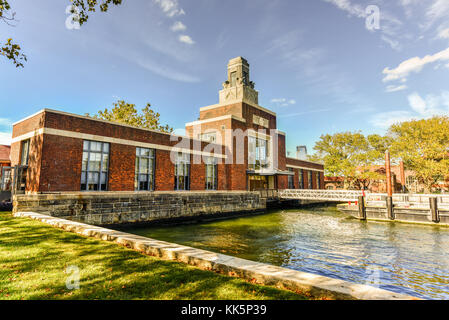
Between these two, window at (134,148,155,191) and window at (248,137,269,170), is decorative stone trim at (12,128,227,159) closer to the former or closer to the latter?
window at (134,148,155,191)

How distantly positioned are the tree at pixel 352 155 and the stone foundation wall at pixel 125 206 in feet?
87.8

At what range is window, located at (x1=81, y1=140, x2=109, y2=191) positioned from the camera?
14.4 metres

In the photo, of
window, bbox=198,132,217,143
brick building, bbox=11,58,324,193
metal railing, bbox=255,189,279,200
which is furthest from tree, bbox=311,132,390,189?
window, bbox=198,132,217,143

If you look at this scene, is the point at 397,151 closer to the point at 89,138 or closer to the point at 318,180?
the point at 318,180

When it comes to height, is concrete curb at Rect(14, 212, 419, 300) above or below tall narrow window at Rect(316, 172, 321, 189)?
below

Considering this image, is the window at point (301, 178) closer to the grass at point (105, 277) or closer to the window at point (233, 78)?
the window at point (233, 78)

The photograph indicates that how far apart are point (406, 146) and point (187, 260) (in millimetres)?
40422

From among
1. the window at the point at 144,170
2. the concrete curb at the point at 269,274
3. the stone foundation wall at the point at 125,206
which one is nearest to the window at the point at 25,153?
the stone foundation wall at the point at 125,206

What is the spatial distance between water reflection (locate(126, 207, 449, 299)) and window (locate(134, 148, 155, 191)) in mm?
4366

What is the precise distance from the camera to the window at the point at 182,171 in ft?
64.7

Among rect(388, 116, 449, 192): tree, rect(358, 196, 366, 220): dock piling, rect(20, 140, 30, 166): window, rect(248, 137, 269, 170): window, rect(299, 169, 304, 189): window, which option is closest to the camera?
rect(20, 140, 30, 166): window
